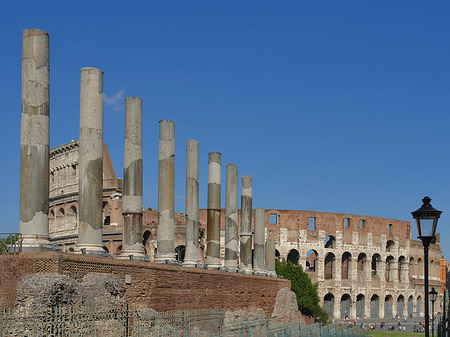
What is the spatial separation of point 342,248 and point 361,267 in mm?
3878

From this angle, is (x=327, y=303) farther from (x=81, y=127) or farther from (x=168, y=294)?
(x=81, y=127)

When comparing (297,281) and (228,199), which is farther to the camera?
(297,281)

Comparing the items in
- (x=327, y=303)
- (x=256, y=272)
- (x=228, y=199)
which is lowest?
(x=327, y=303)

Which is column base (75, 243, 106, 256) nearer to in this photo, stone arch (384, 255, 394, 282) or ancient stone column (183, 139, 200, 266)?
ancient stone column (183, 139, 200, 266)

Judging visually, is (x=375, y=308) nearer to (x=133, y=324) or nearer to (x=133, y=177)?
(x=133, y=177)

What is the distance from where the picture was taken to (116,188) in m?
38.2

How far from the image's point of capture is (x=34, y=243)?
11484mm

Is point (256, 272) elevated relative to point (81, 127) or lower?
lower

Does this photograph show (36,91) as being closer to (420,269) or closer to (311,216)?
(311,216)

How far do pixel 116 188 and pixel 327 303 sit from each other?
18.7 metres

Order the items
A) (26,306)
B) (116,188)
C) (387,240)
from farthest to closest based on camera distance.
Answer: (387,240)
(116,188)
(26,306)

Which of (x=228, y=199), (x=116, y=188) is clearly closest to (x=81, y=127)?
(x=228, y=199)

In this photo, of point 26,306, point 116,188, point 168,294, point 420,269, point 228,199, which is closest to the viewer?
point 26,306

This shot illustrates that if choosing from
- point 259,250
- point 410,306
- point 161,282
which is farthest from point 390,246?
point 161,282
